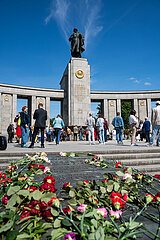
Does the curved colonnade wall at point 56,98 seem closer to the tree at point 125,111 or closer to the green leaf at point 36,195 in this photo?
the tree at point 125,111

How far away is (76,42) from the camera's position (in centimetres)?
2333

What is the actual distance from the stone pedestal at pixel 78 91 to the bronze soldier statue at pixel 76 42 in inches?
62.2

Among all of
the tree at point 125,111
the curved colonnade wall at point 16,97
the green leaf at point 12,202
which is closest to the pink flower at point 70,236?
the green leaf at point 12,202

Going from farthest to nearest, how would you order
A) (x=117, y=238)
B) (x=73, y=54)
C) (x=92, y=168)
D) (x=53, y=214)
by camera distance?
1. (x=73, y=54)
2. (x=92, y=168)
3. (x=53, y=214)
4. (x=117, y=238)

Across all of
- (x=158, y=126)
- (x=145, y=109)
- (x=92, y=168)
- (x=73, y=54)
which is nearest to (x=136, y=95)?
(x=145, y=109)

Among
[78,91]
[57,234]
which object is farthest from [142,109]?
[57,234]

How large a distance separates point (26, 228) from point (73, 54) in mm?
24569

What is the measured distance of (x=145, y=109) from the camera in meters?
30.2

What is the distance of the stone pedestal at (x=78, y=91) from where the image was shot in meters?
21.8

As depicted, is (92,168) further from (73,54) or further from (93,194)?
(73,54)

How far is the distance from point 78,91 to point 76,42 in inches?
272

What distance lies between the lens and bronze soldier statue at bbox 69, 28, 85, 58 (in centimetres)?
→ 2339

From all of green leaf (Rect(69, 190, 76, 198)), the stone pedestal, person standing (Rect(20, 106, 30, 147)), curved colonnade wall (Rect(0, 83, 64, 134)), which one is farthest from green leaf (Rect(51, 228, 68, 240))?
curved colonnade wall (Rect(0, 83, 64, 134))

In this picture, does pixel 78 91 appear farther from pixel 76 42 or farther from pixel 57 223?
pixel 57 223
